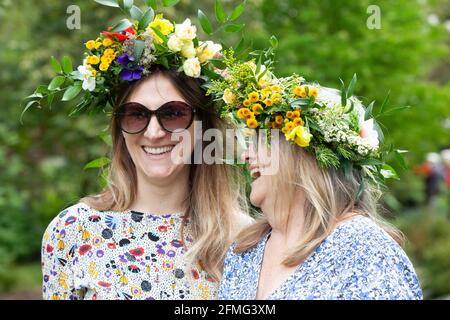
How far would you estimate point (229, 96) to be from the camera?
10.7 feet

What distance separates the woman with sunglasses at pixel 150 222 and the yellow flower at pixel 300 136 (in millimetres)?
690

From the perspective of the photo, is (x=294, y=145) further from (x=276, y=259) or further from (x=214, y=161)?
(x=214, y=161)

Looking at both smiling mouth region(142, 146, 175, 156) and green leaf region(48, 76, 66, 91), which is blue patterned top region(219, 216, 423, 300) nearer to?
smiling mouth region(142, 146, 175, 156)

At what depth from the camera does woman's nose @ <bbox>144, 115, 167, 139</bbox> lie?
3.41 metres

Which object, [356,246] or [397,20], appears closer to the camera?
[356,246]

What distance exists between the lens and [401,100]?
28.1ft

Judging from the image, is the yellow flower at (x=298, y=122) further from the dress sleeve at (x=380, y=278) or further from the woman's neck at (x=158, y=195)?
the woman's neck at (x=158, y=195)

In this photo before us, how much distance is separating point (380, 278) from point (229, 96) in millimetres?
1049

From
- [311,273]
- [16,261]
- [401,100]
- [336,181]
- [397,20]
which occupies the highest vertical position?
[397,20]

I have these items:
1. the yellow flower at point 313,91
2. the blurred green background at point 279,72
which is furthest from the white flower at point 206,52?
the blurred green background at point 279,72

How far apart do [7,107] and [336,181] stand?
8269 millimetres

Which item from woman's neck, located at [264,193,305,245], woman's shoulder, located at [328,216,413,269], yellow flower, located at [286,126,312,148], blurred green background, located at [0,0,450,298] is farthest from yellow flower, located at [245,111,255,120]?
blurred green background, located at [0,0,450,298]
